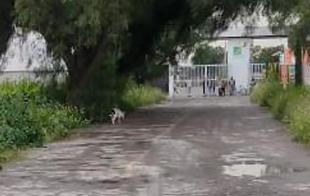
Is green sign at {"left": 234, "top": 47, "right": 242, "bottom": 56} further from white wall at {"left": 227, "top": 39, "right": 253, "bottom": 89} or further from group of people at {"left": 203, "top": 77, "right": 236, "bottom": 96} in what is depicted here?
group of people at {"left": 203, "top": 77, "right": 236, "bottom": 96}

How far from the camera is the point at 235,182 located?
12.7m

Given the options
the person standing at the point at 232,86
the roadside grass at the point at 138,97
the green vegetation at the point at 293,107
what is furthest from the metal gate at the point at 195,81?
the green vegetation at the point at 293,107

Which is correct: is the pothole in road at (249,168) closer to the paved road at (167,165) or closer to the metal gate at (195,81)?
the paved road at (167,165)

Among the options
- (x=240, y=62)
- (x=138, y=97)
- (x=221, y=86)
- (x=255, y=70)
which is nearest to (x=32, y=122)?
(x=138, y=97)

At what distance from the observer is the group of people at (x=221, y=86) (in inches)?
→ 2452

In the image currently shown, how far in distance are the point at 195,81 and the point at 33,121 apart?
43299 millimetres

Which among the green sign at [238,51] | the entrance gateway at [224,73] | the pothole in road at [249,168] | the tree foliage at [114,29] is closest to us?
the pothole in road at [249,168]

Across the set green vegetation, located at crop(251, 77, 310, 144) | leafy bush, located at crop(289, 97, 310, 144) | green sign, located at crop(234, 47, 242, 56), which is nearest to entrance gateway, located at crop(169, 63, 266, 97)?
green sign, located at crop(234, 47, 242, 56)

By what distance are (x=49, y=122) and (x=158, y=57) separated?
18562 mm

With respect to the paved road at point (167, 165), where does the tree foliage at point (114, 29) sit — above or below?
above

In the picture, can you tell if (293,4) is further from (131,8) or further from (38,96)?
(38,96)

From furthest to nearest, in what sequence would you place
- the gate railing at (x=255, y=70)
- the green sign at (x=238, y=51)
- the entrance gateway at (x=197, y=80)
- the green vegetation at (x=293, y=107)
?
the gate railing at (x=255, y=70)
the green sign at (x=238, y=51)
the entrance gateway at (x=197, y=80)
the green vegetation at (x=293, y=107)

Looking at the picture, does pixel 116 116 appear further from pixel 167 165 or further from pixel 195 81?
pixel 195 81

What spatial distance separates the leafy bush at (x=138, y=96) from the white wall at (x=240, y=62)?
12707mm
